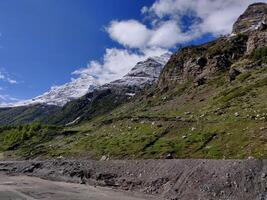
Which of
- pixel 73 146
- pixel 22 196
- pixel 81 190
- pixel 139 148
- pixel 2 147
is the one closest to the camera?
pixel 22 196

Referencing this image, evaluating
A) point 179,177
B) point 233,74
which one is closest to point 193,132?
point 179,177

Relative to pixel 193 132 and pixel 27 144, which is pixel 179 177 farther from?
pixel 27 144

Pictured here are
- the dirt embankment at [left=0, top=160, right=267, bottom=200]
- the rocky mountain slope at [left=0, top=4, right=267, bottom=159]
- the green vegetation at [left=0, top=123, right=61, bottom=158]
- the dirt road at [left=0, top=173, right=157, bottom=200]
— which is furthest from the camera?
the green vegetation at [left=0, top=123, right=61, bottom=158]

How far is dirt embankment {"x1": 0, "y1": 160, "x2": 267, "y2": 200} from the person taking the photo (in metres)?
61.3

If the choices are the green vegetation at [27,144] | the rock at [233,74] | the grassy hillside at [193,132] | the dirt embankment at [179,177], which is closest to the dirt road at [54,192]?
the dirt embankment at [179,177]

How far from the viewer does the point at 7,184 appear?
86.9 meters

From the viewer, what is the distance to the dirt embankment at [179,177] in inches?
2415

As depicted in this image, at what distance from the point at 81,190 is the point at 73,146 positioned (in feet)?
205

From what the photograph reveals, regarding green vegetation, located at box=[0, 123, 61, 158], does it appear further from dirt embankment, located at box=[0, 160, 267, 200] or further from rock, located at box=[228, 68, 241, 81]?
rock, located at box=[228, 68, 241, 81]

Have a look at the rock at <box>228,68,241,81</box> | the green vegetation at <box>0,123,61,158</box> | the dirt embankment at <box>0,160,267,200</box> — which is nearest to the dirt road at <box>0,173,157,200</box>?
the dirt embankment at <box>0,160,267,200</box>

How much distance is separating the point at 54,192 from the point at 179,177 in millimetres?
21522

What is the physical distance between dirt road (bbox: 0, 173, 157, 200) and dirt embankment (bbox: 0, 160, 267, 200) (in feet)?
16.8

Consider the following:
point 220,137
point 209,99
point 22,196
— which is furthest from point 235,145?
point 209,99

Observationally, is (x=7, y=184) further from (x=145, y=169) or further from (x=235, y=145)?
(x=235, y=145)
